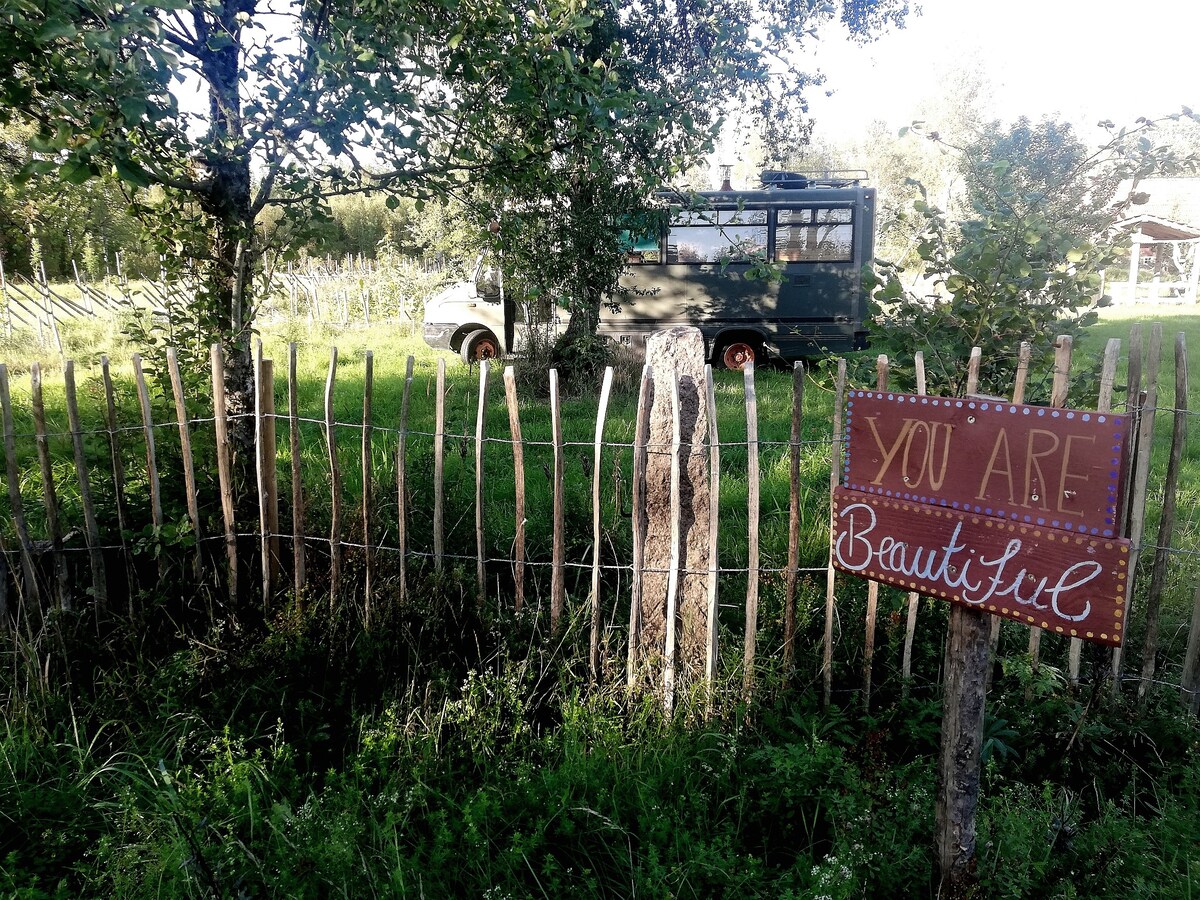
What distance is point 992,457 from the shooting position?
6.26 ft

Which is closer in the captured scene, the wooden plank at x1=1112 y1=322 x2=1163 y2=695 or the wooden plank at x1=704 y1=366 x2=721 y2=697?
the wooden plank at x1=1112 y1=322 x2=1163 y2=695

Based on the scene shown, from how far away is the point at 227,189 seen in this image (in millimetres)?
4039

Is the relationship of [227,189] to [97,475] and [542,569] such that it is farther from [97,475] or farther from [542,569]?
[542,569]

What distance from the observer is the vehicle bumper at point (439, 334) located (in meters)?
11.6

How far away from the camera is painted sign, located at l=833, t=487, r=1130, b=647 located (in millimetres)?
1764

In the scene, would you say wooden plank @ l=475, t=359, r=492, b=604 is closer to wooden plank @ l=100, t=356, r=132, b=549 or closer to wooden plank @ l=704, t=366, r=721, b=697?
wooden plank @ l=704, t=366, r=721, b=697

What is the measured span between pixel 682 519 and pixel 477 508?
34.7 inches

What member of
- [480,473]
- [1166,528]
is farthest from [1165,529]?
[480,473]

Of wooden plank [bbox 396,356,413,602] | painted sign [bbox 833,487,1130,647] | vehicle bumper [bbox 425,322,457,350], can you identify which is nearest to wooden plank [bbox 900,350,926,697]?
painted sign [bbox 833,487,1130,647]

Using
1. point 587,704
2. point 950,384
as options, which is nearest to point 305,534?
point 587,704

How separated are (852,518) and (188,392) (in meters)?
3.43

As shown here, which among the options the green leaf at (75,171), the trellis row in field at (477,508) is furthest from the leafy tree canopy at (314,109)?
the trellis row in field at (477,508)

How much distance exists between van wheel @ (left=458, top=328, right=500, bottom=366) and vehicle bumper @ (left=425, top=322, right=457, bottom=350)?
241 millimetres

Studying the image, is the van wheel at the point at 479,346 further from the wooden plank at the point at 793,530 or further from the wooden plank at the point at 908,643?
the wooden plank at the point at 908,643
